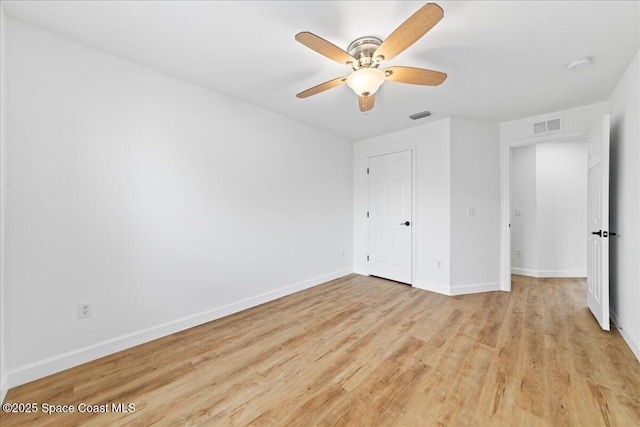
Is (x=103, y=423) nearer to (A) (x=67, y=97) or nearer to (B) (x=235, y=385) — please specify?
(B) (x=235, y=385)

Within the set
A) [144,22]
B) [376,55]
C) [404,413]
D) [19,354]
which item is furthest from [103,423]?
[376,55]

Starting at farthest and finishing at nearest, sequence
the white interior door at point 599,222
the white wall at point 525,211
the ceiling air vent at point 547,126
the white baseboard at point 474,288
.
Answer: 1. the white wall at point 525,211
2. the white baseboard at point 474,288
3. the ceiling air vent at point 547,126
4. the white interior door at point 599,222

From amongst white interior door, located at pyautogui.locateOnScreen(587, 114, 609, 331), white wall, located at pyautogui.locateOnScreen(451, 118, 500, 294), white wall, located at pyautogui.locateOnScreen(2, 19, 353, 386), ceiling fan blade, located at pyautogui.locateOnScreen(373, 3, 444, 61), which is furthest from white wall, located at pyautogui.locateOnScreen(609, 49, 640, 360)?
white wall, located at pyautogui.locateOnScreen(2, 19, 353, 386)

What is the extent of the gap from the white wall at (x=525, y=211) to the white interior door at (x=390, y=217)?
2.15m

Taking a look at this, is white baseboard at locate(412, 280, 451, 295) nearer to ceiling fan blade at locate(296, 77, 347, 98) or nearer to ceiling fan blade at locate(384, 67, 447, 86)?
ceiling fan blade at locate(384, 67, 447, 86)

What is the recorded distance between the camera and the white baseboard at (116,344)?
170 centimetres

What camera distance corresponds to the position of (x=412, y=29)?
137cm

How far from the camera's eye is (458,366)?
187cm

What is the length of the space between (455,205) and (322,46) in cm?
278

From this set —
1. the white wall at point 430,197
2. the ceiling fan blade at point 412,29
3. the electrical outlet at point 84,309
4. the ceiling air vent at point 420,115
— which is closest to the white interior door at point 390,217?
the white wall at point 430,197

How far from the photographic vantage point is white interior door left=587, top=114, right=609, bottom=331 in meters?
2.35

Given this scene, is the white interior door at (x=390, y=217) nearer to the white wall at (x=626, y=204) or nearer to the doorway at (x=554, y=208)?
the white wall at (x=626, y=204)

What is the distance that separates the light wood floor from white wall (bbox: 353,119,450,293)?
81 cm

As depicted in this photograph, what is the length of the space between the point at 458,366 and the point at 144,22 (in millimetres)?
3260
